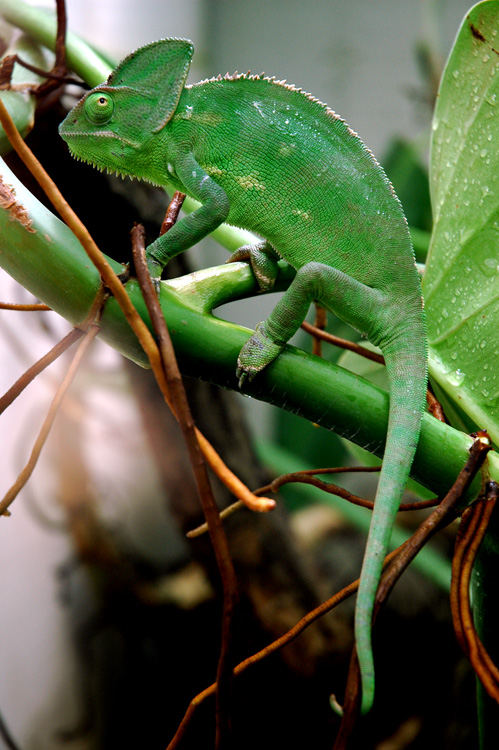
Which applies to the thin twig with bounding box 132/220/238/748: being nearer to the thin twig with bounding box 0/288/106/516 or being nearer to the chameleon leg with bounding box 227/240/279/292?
the thin twig with bounding box 0/288/106/516

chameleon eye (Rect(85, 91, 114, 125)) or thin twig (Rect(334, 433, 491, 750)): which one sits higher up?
chameleon eye (Rect(85, 91, 114, 125))

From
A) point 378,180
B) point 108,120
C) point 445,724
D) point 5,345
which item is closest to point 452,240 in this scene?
point 378,180

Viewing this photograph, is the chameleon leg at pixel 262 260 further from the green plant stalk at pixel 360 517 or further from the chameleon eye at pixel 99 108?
the green plant stalk at pixel 360 517

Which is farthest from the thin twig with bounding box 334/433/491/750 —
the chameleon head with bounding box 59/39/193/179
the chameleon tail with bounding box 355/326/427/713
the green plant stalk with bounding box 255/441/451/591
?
the green plant stalk with bounding box 255/441/451/591

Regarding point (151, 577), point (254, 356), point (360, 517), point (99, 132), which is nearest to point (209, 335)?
point (254, 356)

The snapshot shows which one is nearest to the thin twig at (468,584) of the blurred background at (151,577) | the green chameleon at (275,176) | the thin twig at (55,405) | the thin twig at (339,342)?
the green chameleon at (275,176)
